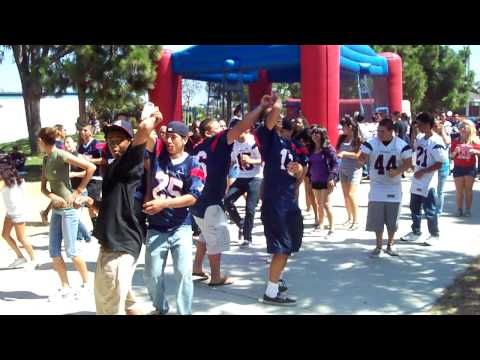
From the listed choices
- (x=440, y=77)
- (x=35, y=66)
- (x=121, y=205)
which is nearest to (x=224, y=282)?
(x=121, y=205)

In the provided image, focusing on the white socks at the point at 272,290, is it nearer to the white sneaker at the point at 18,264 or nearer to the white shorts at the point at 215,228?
the white shorts at the point at 215,228

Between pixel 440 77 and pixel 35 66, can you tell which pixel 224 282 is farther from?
pixel 440 77

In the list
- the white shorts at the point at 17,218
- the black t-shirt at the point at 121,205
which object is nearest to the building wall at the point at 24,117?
the white shorts at the point at 17,218

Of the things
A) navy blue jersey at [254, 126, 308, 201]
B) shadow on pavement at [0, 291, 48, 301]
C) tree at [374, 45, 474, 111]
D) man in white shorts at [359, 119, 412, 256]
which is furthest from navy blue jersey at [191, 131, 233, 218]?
tree at [374, 45, 474, 111]

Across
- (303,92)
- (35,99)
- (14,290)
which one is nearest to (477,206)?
(303,92)

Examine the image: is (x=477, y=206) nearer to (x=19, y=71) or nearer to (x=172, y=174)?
(x=172, y=174)

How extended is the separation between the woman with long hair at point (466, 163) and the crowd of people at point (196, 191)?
2.34ft

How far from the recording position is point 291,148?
5465 millimetres

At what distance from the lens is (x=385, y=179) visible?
7.05 metres

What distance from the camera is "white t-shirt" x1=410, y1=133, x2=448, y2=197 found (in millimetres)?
7711

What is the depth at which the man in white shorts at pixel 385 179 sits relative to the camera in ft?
23.0

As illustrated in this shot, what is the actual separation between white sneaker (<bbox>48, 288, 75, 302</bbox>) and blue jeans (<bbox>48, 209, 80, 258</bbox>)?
1.10 feet

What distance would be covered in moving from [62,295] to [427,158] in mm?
4925

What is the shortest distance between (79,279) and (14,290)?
0.67 meters
